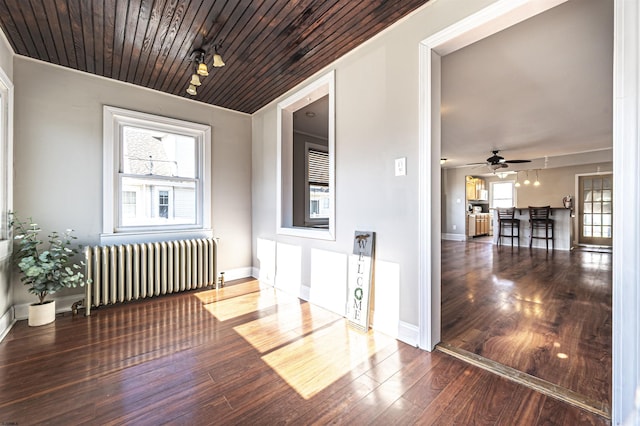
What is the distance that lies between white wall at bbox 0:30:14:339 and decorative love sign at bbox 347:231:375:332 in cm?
300

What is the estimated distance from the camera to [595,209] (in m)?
7.40

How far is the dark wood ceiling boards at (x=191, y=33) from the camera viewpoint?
2.00 m

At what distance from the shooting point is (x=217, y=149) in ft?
13.0

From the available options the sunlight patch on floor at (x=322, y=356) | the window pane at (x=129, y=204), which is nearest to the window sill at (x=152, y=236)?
the window pane at (x=129, y=204)

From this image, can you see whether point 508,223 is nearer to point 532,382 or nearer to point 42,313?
point 532,382

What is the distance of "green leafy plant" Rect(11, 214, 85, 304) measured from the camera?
2457 millimetres

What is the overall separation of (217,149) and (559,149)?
314 inches

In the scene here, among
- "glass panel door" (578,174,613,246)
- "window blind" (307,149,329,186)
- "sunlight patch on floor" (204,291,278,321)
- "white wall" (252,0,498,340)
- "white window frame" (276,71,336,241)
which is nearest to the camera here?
"white wall" (252,0,498,340)

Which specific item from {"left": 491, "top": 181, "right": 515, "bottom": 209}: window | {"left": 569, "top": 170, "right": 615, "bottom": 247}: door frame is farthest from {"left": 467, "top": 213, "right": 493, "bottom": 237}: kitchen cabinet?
{"left": 569, "top": 170, "right": 615, "bottom": 247}: door frame

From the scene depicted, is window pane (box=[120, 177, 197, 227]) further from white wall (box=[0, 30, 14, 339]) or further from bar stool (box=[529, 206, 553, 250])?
bar stool (box=[529, 206, 553, 250])

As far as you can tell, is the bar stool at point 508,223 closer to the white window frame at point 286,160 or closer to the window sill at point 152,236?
the white window frame at point 286,160

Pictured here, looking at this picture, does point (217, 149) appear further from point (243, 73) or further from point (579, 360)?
point (579, 360)

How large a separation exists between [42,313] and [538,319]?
474 centimetres

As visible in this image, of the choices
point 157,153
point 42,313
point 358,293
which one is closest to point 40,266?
point 42,313
